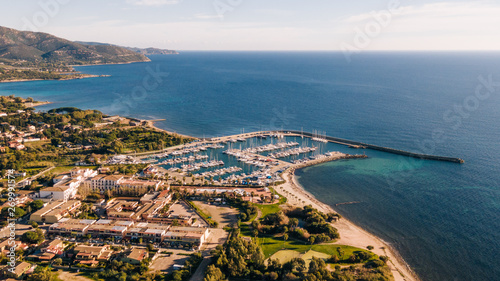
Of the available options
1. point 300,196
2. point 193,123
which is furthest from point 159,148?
point 300,196

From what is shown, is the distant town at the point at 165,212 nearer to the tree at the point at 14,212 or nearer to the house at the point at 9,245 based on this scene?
the house at the point at 9,245

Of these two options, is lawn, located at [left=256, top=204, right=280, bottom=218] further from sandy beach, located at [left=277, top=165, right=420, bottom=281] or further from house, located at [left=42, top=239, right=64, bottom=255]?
house, located at [left=42, top=239, right=64, bottom=255]

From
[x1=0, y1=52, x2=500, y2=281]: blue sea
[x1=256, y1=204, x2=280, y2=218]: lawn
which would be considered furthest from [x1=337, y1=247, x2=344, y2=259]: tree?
[x1=256, y1=204, x2=280, y2=218]: lawn

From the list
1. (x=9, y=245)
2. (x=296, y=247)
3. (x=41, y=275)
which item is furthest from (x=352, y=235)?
(x=9, y=245)

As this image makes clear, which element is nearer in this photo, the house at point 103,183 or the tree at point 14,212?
the tree at point 14,212

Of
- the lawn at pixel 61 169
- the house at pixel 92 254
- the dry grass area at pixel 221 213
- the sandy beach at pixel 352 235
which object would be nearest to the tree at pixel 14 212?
the house at pixel 92 254

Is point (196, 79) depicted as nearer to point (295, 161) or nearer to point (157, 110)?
point (157, 110)
